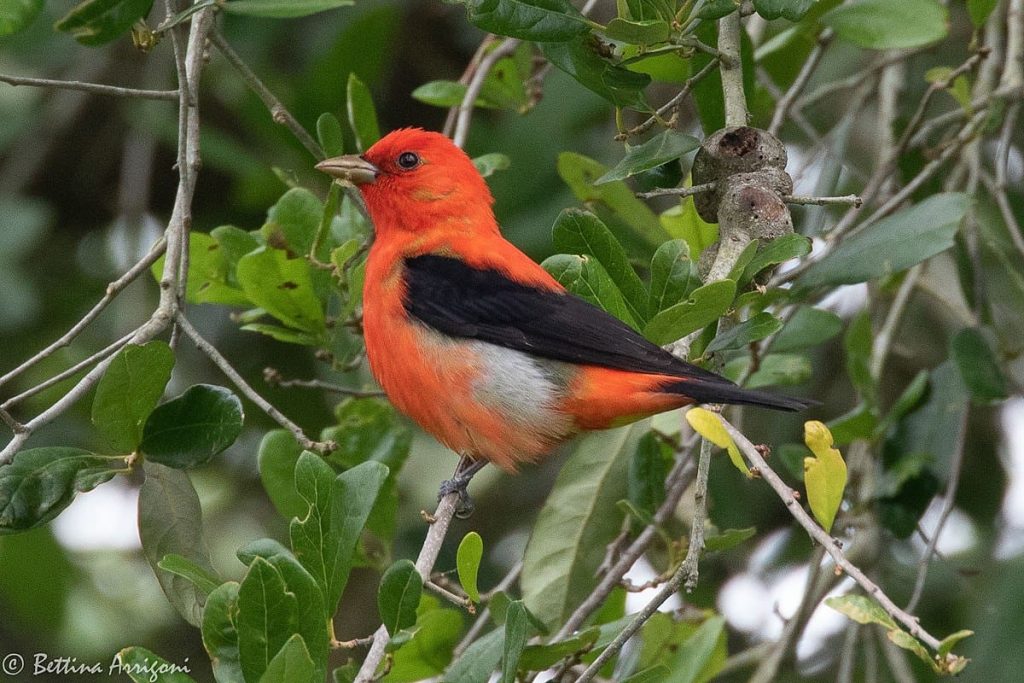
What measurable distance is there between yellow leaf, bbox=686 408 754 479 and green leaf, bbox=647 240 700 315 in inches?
28.3

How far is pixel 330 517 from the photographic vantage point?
10.1 ft

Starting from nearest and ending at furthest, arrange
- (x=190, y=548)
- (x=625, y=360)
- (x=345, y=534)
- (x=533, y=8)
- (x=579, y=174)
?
1. (x=345, y=534)
2. (x=533, y=8)
3. (x=190, y=548)
4. (x=625, y=360)
5. (x=579, y=174)

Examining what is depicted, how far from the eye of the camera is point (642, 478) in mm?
3986

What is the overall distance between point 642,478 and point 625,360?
0.38 metres

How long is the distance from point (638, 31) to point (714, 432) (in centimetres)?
108

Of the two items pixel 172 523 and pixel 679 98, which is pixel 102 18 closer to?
pixel 172 523

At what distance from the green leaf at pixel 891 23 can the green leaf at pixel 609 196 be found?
3.03 feet

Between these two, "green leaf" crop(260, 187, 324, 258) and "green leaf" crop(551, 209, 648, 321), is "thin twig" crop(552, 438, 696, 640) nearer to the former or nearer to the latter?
"green leaf" crop(551, 209, 648, 321)

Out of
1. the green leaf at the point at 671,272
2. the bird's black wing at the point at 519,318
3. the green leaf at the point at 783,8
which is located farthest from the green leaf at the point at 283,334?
the green leaf at the point at 783,8

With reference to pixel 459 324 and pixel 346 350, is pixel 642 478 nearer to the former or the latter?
pixel 459 324

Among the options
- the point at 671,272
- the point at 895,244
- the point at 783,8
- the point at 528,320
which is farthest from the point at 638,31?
the point at 528,320

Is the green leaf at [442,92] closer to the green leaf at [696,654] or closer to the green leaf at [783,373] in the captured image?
the green leaf at [783,373]

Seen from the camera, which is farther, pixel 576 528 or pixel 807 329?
pixel 807 329

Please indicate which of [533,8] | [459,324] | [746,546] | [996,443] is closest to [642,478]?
[459,324]
